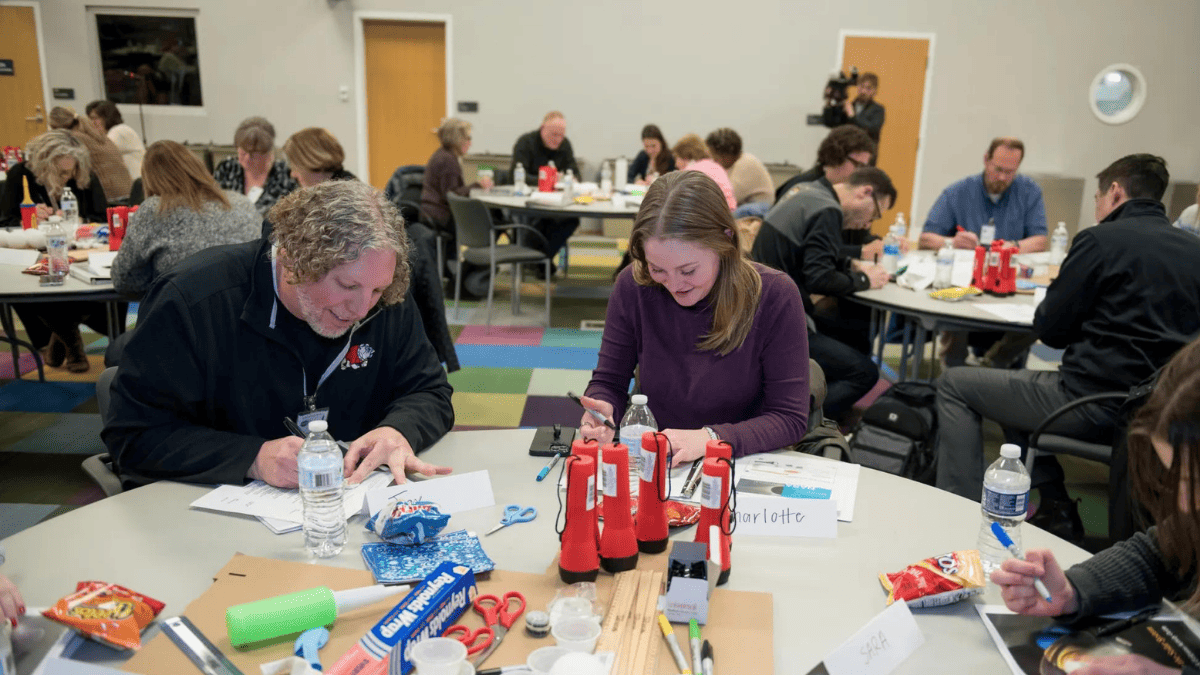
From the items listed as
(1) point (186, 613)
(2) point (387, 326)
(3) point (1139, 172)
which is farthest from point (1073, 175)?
(1) point (186, 613)

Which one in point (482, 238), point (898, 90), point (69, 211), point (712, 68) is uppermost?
point (712, 68)

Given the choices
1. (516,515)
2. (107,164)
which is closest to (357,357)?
(516,515)

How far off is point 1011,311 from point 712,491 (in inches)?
105

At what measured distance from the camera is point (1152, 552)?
53.3 inches

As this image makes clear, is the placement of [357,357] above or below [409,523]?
above

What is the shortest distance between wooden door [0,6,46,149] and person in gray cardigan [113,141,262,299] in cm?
809

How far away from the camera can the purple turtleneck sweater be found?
2.00m

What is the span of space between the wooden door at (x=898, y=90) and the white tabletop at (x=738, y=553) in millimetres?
8548

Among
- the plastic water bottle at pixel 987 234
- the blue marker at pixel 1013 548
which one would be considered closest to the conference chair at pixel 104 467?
the blue marker at pixel 1013 548

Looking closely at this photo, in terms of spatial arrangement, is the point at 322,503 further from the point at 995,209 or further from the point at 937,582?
the point at 995,209

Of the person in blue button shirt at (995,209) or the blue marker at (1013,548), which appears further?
the person in blue button shirt at (995,209)

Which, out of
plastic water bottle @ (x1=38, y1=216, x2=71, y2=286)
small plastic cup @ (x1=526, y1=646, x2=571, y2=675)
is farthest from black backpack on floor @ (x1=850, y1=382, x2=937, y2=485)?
plastic water bottle @ (x1=38, y1=216, x2=71, y2=286)

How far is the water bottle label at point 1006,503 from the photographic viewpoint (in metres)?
1.42

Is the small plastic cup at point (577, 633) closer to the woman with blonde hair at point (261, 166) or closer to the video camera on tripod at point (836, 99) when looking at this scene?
the woman with blonde hair at point (261, 166)
